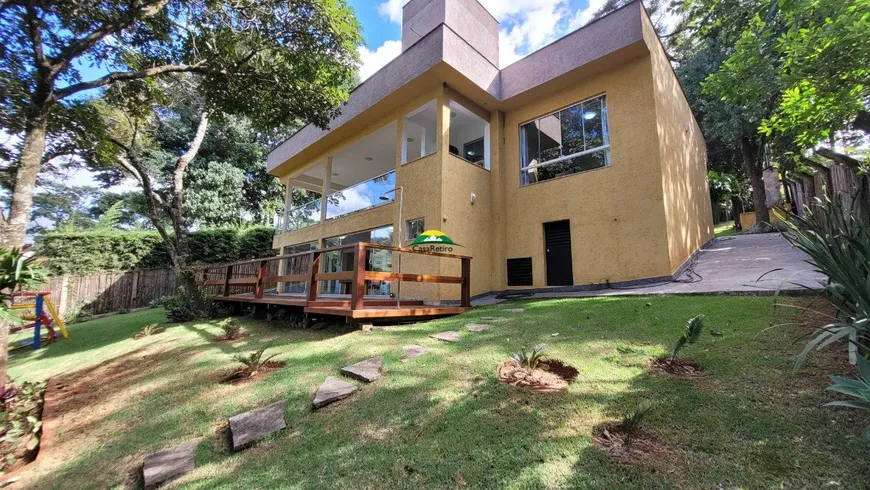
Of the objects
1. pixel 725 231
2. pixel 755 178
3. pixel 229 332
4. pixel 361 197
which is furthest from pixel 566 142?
pixel 725 231

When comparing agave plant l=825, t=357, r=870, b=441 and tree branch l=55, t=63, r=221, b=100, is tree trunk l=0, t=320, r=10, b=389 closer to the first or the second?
tree branch l=55, t=63, r=221, b=100

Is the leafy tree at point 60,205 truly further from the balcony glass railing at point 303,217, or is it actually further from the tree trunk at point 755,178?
the tree trunk at point 755,178

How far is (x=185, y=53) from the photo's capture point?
8023 millimetres

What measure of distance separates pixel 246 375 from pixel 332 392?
159 cm

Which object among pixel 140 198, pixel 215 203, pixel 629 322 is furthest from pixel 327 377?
pixel 140 198

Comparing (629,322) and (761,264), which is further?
(761,264)

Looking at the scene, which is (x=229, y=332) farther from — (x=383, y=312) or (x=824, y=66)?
(x=824, y=66)

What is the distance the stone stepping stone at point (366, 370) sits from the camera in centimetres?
365

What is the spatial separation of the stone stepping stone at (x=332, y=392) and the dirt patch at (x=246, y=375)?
1109mm

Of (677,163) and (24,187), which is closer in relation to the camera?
(24,187)

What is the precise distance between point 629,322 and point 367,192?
Result: 9.00 m

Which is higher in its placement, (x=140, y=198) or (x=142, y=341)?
(x=140, y=198)

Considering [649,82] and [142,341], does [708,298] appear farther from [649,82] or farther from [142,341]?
[142,341]

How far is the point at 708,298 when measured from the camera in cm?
522
